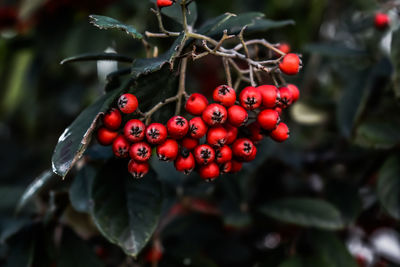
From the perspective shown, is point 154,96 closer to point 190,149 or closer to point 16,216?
point 190,149

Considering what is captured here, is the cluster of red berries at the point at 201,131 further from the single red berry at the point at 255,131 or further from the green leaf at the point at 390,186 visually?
the green leaf at the point at 390,186

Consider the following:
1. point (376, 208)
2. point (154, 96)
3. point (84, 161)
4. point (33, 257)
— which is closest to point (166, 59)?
point (154, 96)

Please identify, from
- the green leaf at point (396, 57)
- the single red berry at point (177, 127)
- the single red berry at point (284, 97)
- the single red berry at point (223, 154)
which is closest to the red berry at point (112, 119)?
the single red berry at point (177, 127)

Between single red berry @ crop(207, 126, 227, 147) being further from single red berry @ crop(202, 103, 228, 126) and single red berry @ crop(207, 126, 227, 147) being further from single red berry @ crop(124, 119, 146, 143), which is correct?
single red berry @ crop(124, 119, 146, 143)

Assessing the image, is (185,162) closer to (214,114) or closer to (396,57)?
(214,114)

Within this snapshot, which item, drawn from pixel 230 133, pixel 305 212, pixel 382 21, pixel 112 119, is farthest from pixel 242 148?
pixel 382 21

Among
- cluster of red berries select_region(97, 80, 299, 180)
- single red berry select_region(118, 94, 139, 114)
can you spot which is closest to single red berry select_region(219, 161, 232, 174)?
cluster of red berries select_region(97, 80, 299, 180)

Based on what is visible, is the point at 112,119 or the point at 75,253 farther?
the point at 75,253
